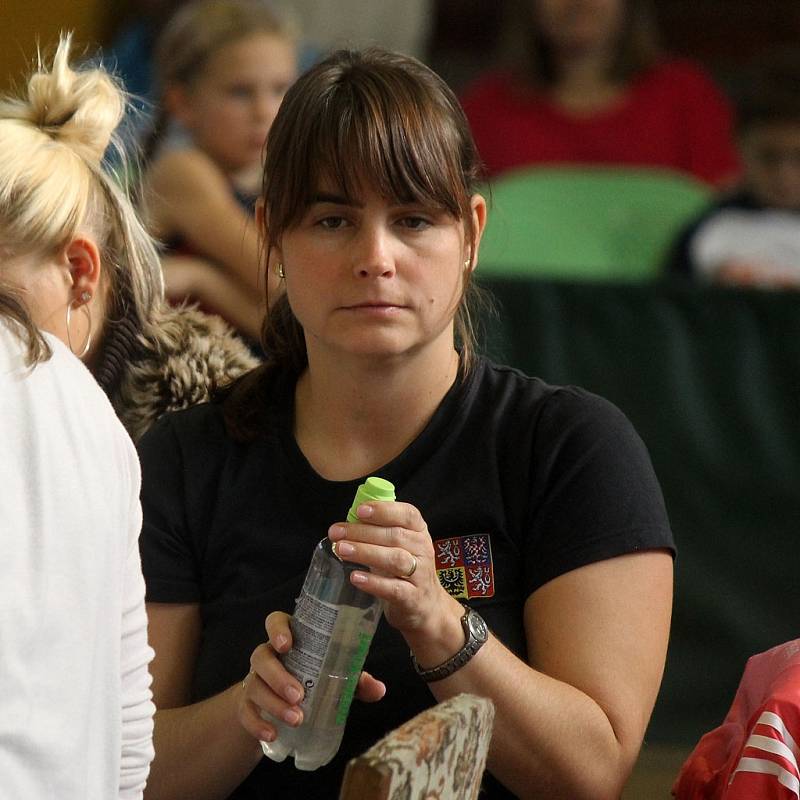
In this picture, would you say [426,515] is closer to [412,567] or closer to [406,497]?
[406,497]

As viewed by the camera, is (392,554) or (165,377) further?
(165,377)

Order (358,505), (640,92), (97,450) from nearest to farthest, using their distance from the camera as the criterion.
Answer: (97,450), (358,505), (640,92)

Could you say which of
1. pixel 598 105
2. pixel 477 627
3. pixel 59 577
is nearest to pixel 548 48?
pixel 598 105

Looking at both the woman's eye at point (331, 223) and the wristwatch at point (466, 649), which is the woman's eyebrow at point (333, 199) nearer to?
the woman's eye at point (331, 223)

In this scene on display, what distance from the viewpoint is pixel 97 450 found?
1162 millimetres

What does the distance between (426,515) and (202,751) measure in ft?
1.16

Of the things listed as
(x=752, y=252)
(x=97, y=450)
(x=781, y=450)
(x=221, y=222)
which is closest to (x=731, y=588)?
(x=781, y=450)

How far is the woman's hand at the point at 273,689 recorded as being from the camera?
4.28ft

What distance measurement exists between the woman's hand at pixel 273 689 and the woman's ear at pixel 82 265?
1.63 feet

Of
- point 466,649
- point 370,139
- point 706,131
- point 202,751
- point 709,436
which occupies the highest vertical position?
point 370,139

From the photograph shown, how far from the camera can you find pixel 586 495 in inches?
60.2

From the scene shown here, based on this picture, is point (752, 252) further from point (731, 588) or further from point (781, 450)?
point (731, 588)

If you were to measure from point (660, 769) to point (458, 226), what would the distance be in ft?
5.55

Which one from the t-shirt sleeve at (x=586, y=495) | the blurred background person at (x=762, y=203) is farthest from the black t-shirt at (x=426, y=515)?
the blurred background person at (x=762, y=203)
